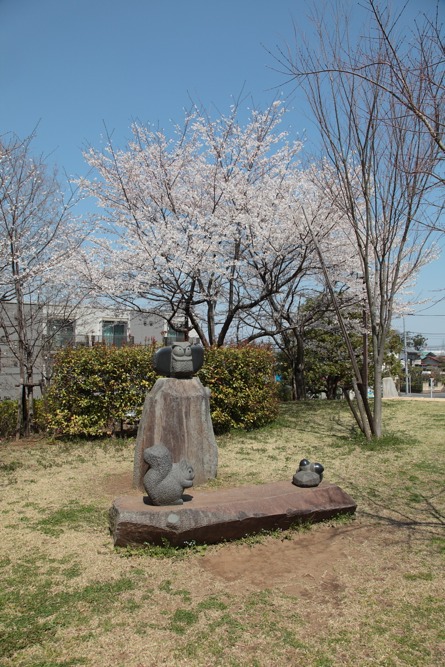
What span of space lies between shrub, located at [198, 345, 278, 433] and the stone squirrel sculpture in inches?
195

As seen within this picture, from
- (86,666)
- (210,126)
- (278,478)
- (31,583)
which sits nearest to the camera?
(86,666)

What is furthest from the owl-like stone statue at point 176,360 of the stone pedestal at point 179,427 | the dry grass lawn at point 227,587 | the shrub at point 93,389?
the shrub at point 93,389

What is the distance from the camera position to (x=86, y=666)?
9.56 ft

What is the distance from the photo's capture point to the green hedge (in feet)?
31.3

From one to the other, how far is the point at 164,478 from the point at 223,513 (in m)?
0.63

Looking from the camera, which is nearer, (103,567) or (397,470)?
(103,567)

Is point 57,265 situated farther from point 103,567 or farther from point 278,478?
point 103,567

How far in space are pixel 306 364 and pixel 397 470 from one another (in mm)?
9935

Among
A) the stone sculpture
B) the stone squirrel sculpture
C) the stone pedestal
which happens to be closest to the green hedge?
the stone pedestal

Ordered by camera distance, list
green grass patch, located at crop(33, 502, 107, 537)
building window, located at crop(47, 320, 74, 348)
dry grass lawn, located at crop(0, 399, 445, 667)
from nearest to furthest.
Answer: dry grass lawn, located at crop(0, 399, 445, 667) < green grass patch, located at crop(33, 502, 107, 537) < building window, located at crop(47, 320, 74, 348)

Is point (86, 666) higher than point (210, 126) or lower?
lower

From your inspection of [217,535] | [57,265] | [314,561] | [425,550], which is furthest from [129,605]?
[57,265]

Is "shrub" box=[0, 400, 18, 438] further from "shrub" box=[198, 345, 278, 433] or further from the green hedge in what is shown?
"shrub" box=[198, 345, 278, 433]

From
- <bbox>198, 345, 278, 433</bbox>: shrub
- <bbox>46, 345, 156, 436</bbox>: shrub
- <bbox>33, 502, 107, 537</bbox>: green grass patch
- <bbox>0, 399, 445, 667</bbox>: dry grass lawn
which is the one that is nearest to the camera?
<bbox>0, 399, 445, 667</bbox>: dry grass lawn
